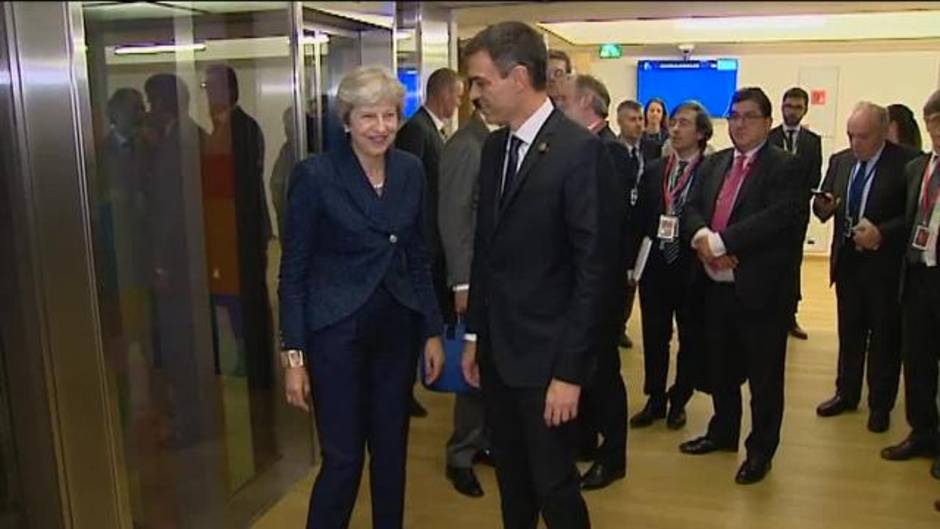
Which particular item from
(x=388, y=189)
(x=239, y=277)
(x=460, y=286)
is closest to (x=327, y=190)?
(x=388, y=189)

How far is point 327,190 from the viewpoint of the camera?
2070mm

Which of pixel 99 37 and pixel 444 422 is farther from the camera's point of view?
pixel 444 422

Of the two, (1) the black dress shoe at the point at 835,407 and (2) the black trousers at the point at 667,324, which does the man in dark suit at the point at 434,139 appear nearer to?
(2) the black trousers at the point at 667,324

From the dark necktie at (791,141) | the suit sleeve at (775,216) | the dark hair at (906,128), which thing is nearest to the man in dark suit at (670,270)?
the suit sleeve at (775,216)

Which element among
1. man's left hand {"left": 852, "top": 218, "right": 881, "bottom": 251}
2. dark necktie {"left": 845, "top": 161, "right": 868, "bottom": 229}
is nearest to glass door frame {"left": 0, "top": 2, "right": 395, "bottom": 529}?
man's left hand {"left": 852, "top": 218, "right": 881, "bottom": 251}

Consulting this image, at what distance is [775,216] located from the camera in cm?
284

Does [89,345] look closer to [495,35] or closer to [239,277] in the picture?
[239,277]

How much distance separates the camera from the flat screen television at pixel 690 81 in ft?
26.7

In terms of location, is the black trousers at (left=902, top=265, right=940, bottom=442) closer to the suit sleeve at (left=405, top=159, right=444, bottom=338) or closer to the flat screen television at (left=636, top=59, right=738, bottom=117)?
the suit sleeve at (left=405, top=159, right=444, bottom=338)

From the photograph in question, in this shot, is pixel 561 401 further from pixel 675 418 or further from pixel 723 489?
pixel 675 418

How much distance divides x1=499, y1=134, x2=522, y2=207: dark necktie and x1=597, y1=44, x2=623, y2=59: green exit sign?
5974mm

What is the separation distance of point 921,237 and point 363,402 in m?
2.18

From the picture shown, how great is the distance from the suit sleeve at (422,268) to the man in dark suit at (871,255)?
6.79 ft

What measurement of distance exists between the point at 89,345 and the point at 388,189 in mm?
917
